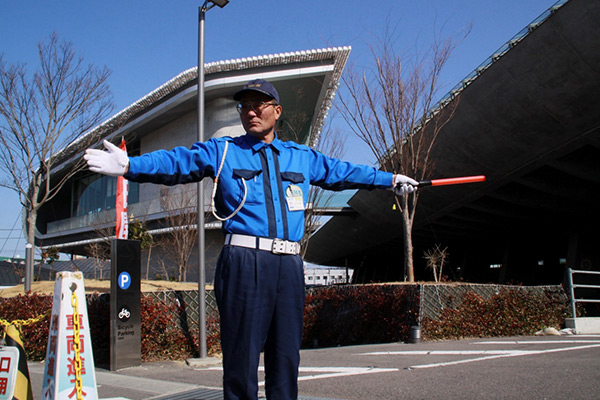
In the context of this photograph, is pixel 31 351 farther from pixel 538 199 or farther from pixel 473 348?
pixel 538 199

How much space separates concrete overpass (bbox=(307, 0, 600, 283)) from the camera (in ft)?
48.7

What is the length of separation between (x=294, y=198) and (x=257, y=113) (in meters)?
0.58

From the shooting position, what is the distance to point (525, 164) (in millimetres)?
19797

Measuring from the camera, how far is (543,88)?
52.5 ft

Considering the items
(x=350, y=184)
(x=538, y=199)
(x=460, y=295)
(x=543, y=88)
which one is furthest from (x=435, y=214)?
(x=350, y=184)

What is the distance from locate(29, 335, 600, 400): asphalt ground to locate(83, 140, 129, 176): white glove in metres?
2.65

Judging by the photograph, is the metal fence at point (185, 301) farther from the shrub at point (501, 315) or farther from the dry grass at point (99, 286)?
the shrub at point (501, 315)

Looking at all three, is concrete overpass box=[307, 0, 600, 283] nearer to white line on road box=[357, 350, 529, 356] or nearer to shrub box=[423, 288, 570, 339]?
shrub box=[423, 288, 570, 339]

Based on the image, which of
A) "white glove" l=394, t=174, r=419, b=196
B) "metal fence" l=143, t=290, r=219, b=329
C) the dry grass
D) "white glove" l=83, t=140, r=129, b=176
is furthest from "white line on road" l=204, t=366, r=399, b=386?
the dry grass

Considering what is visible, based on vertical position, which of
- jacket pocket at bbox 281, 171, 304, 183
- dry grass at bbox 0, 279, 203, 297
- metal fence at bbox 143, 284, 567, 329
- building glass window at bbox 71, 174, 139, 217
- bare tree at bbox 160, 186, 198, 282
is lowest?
metal fence at bbox 143, 284, 567, 329

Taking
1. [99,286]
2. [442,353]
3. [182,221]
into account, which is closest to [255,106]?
[442,353]

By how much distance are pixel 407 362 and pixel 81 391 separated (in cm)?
453

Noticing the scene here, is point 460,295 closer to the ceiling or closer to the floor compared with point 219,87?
closer to the floor

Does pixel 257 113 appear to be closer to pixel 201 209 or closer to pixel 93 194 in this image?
pixel 201 209
